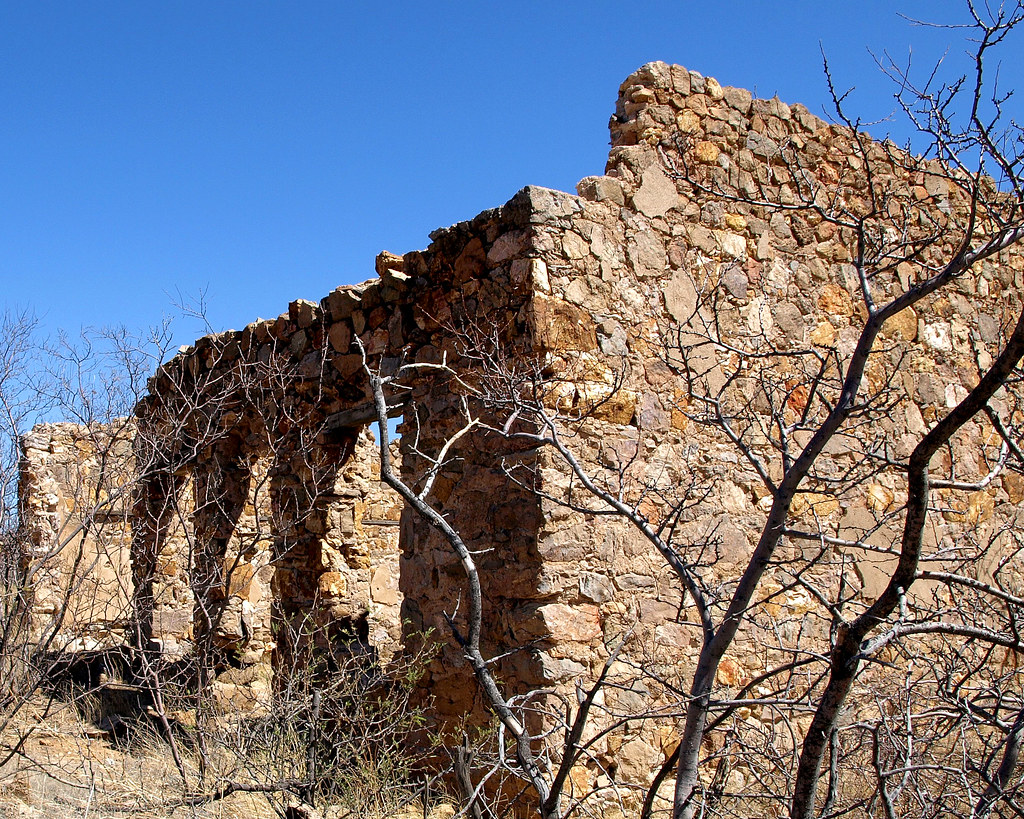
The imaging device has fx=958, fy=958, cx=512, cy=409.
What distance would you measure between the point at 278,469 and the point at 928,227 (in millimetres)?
4372

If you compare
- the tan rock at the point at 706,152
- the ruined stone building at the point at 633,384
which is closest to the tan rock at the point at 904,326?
the ruined stone building at the point at 633,384

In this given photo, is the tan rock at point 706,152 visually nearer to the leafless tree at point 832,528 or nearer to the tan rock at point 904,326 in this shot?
the leafless tree at point 832,528

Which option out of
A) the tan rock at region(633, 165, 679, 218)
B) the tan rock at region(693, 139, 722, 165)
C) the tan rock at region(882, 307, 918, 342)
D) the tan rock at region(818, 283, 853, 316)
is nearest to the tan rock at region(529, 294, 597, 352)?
the tan rock at region(633, 165, 679, 218)

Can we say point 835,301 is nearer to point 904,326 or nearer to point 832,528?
point 904,326

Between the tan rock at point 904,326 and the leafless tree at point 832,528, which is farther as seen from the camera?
the tan rock at point 904,326

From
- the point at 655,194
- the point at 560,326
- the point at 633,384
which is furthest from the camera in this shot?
the point at 655,194

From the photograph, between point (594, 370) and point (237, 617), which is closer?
point (594, 370)

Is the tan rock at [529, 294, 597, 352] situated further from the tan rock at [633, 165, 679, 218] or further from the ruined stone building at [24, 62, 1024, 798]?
the tan rock at [633, 165, 679, 218]

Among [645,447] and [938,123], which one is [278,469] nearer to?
[645,447]

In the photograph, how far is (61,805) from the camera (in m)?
4.47

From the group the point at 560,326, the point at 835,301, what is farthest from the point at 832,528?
the point at 560,326

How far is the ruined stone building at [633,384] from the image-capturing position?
4188 mm

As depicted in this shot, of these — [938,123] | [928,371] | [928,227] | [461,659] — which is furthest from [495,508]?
[928,227]

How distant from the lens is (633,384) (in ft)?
14.6
